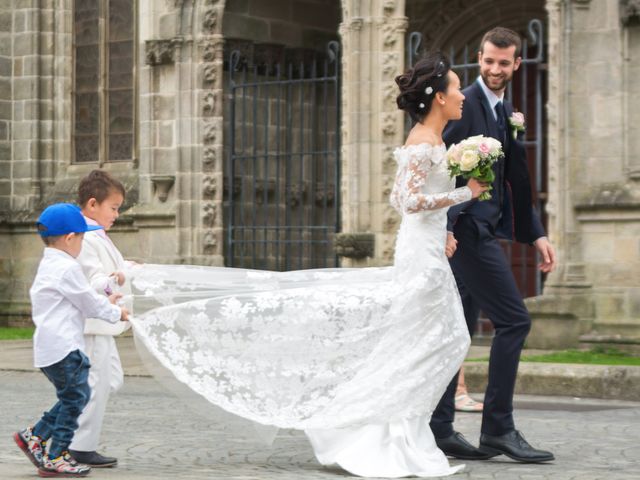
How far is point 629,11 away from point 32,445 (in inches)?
357

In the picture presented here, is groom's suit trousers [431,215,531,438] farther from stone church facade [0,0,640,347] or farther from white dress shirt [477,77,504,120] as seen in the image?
stone church facade [0,0,640,347]

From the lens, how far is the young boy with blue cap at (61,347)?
6695mm

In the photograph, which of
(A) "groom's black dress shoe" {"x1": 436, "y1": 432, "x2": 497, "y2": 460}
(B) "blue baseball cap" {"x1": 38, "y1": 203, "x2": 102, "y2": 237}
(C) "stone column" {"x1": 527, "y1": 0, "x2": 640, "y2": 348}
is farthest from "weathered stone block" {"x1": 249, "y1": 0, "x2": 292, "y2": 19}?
(B) "blue baseball cap" {"x1": 38, "y1": 203, "x2": 102, "y2": 237}

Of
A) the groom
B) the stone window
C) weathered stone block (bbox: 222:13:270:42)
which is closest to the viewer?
the groom

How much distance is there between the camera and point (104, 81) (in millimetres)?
20438

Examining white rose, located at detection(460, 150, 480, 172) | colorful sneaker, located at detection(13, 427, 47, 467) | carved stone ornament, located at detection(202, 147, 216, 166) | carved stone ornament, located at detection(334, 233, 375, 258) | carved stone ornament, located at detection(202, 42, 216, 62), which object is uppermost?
carved stone ornament, located at detection(202, 42, 216, 62)

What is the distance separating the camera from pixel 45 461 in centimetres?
670

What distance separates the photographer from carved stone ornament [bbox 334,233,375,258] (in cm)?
1611

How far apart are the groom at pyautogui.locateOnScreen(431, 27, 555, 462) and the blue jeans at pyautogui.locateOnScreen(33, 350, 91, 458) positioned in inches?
69.8

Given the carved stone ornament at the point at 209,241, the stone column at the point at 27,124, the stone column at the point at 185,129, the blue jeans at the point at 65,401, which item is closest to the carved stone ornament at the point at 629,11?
the stone column at the point at 185,129

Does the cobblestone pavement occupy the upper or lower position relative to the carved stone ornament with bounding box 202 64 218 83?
lower

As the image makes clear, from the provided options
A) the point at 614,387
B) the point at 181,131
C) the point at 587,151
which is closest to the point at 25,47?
the point at 181,131

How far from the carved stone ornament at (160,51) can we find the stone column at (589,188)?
5.48 metres

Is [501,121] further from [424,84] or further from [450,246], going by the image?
[450,246]
